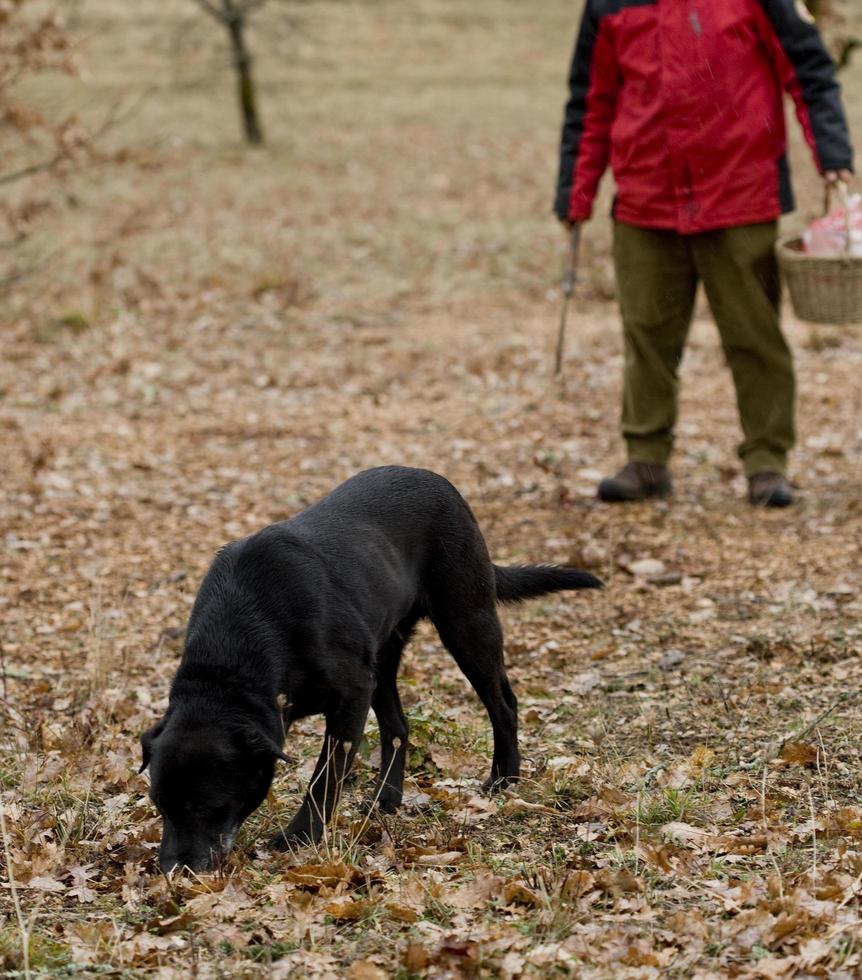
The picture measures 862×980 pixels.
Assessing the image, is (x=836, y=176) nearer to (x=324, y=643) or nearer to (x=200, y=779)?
(x=324, y=643)

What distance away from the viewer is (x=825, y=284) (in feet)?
21.8

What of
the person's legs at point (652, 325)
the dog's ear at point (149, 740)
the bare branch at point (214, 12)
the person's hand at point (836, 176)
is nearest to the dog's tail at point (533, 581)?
the dog's ear at point (149, 740)

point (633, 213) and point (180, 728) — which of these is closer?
point (180, 728)

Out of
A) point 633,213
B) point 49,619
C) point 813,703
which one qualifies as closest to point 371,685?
point 813,703

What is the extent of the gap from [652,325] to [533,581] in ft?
10.3

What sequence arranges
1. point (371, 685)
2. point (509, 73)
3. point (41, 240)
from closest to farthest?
point (371, 685)
point (41, 240)
point (509, 73)

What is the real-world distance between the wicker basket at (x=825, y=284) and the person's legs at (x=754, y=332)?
249 millimetres

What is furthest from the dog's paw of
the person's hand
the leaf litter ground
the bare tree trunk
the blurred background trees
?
the bare tree trunk

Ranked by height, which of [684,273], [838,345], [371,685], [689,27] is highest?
[689,27]

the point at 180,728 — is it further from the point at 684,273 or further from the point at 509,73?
the point at 509,73

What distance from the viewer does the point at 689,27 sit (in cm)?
667

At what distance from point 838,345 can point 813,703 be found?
6.76 m

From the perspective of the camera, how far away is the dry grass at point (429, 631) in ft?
10.9

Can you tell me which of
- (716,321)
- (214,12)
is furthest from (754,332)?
(214,12)
